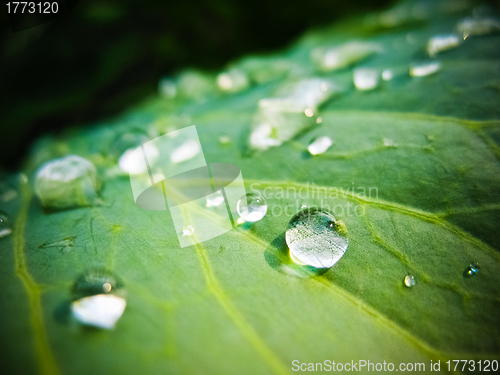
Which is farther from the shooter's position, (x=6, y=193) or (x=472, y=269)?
(x=6, y=193)

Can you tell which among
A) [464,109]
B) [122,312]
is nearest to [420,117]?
[464,109]

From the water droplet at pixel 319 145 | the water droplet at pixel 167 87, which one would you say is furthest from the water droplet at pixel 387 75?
the water droplet at pixel 167 87

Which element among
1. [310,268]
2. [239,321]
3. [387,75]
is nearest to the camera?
[239,321]

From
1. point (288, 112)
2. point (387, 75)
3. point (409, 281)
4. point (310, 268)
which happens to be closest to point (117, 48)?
point (288, 112)

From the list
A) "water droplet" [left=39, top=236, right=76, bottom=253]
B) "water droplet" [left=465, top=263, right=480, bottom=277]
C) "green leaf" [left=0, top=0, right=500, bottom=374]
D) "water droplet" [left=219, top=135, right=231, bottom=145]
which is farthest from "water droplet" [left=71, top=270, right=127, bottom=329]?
"water droplet" [left=465, top=263, right=480, bottom=277]

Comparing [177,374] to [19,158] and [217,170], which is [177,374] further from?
[19,158]

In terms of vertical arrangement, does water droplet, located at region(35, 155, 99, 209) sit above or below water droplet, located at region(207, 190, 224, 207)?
above

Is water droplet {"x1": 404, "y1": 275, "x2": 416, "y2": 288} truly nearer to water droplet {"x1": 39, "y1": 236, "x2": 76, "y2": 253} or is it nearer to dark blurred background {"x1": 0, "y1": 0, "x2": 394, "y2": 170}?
water droplet {"x1": 39, "y1": 236, "x2": 76, "y2": 253}

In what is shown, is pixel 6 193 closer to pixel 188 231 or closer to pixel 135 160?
pixel 135 160
